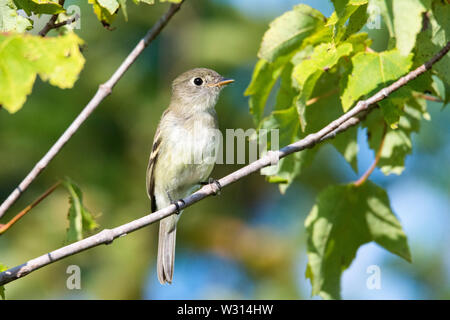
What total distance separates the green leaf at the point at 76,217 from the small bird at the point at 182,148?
172 centimetres

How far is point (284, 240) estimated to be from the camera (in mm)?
8797

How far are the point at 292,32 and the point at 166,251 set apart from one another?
262 cm

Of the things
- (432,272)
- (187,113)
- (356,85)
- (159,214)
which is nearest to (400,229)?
(356,85)

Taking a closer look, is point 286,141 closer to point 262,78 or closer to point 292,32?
point 262,78

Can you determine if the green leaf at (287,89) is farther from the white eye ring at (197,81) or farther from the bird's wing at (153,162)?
the white eye ring at (197,81)

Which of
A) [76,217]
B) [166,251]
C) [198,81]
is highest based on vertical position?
[198,81]

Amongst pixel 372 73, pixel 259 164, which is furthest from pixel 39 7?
pixel 372 73

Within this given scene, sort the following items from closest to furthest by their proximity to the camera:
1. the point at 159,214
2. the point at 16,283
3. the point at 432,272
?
1. the point at 159,214
2. the point at 16,283
3. the point at 432,272

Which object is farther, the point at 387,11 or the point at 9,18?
the point at 9,18

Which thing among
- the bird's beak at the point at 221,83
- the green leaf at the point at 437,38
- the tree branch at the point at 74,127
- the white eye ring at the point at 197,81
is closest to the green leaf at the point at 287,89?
the green leaf at the point at 437,38

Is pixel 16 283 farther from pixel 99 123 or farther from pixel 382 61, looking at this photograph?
pixel 382 61

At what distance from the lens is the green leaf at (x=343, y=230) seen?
3.71 metres

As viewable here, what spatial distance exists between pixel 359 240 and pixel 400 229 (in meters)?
0.28

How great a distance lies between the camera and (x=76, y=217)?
317cm
